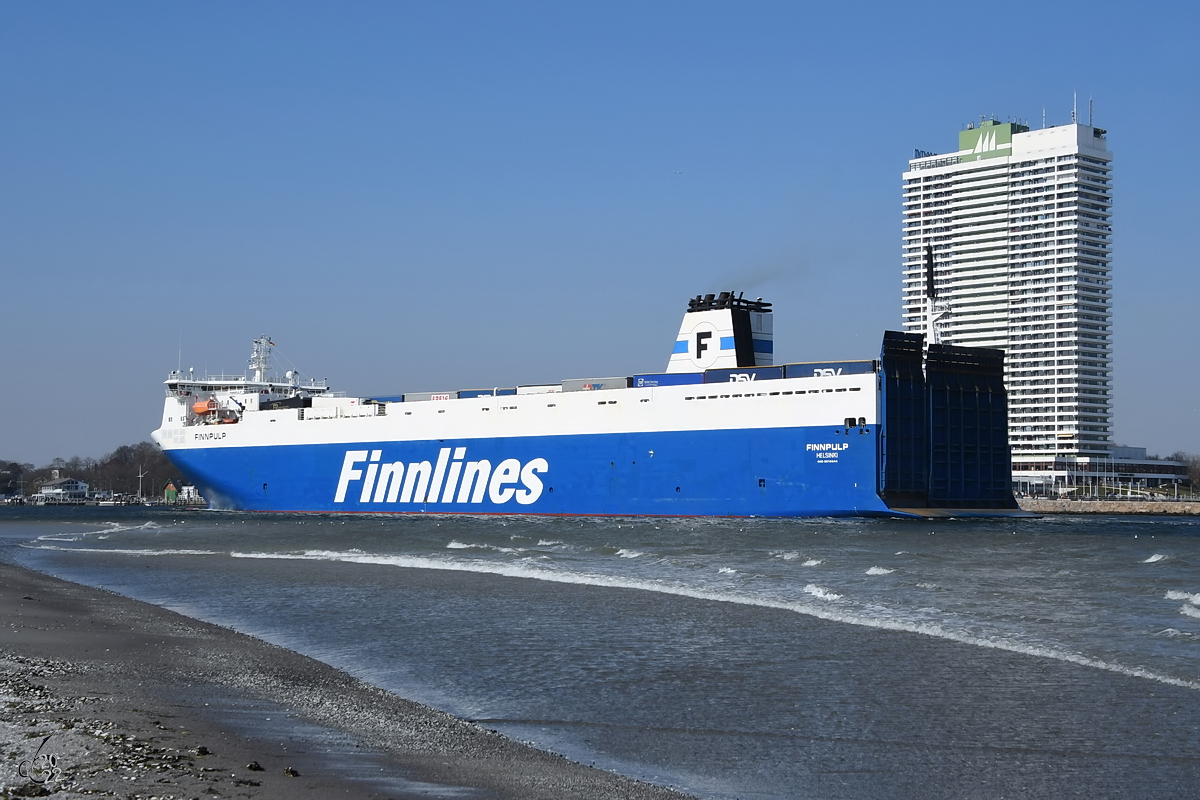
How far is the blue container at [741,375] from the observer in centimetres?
3647

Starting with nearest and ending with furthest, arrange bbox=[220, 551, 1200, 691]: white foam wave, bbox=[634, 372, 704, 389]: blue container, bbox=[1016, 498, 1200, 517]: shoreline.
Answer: bbox=[220, 551, 1200, 691]: white foam wave < bbox=[634, 372, 704, 389]: blue container < bbox=[1016, 498, 1200, 517]: shoreline

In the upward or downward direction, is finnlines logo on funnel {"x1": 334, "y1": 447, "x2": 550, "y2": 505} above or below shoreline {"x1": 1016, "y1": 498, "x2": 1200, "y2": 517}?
above

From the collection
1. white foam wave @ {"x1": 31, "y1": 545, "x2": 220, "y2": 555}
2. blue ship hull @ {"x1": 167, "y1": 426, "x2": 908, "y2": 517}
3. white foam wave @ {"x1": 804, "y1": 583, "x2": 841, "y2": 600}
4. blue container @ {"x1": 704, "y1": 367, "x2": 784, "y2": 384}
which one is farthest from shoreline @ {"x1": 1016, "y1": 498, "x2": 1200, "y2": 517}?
white foam wave @ {"x1": 804, "y1": 583, "x2": 841, "y2": 600}

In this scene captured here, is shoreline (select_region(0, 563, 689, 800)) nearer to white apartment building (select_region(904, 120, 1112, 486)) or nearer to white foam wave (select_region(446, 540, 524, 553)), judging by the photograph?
white foam wave (select_region(446, 540, 524, 553))

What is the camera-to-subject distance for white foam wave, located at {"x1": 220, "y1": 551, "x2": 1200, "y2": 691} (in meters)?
10.4

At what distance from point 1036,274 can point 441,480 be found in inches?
3028

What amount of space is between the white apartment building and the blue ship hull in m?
66.7

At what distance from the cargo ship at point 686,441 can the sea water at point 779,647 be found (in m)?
7.72

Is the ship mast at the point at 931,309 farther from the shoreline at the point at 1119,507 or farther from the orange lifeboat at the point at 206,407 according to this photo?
the orange lifeboat at the point at 206,407

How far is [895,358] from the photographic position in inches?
1328

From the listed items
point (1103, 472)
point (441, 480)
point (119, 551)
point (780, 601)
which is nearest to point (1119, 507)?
point (1103, 472)

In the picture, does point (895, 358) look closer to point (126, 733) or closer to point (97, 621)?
point (97, 621)

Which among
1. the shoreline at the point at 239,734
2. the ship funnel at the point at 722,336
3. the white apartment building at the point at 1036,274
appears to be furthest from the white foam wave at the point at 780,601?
the white apartment building at the point at 1036,274

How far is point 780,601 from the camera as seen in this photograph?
1559cm
